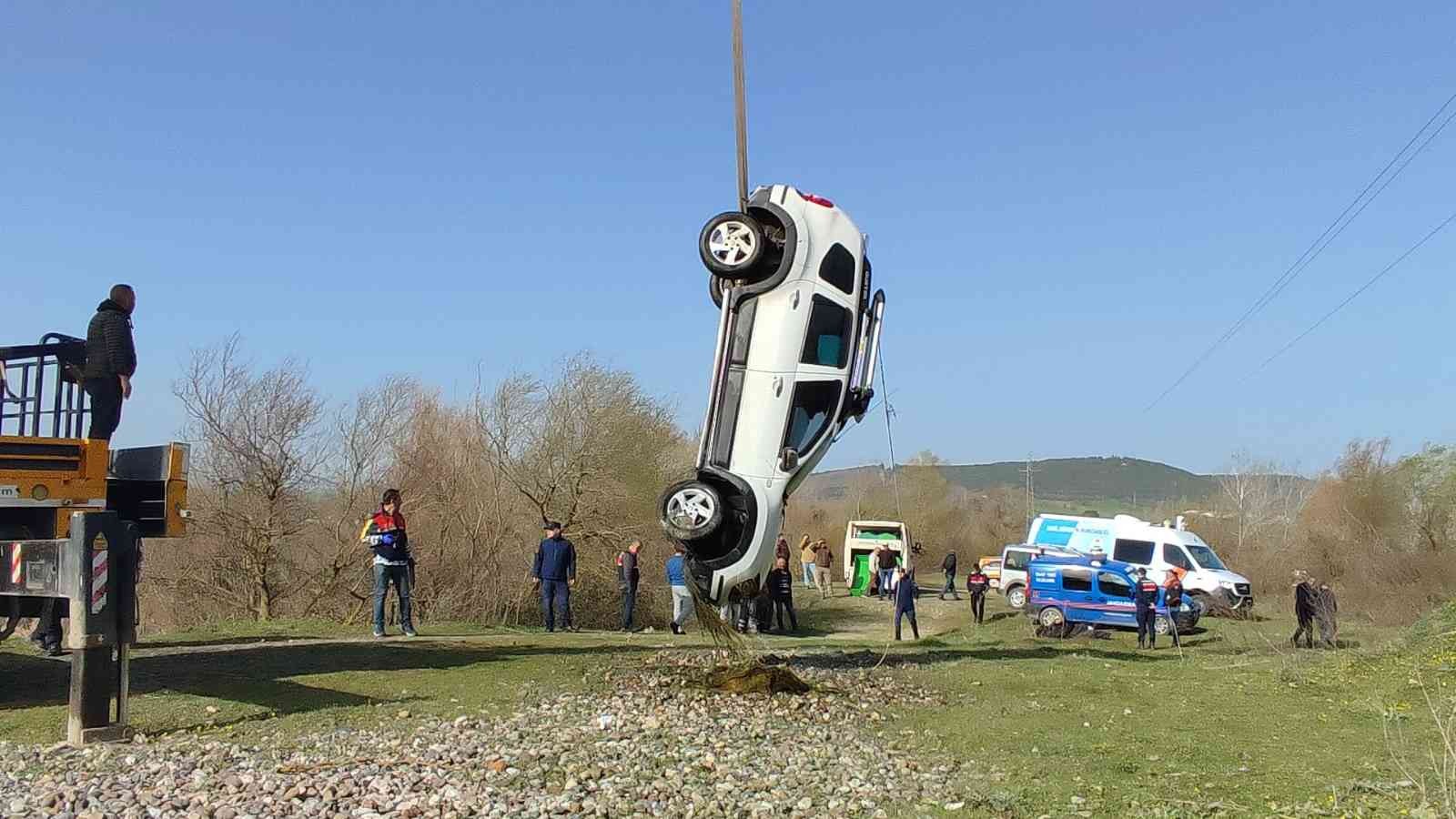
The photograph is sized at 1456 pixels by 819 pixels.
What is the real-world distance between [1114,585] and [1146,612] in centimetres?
358

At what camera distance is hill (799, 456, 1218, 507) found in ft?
398

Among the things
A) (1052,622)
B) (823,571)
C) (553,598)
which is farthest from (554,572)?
(823,571)

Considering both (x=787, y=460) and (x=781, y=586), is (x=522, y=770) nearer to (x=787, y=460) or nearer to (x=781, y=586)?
(x=787, y=460)

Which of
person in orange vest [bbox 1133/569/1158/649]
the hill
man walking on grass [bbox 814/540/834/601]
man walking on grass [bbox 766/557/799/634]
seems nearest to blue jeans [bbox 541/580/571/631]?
man walking on grass [bbox 766/557/799/634]

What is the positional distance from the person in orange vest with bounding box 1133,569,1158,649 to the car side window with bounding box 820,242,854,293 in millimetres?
13900

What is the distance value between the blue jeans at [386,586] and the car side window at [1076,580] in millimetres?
15819

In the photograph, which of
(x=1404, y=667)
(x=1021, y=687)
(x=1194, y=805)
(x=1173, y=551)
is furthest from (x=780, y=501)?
(x=1173, y=551)

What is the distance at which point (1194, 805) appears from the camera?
→ 7.45 meters

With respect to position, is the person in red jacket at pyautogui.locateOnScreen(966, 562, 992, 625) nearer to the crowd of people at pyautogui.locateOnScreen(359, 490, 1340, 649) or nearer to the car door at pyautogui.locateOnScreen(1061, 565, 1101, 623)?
the crowd of people at pyautogui.locateOnScreen(359, 490, 1340, 649)

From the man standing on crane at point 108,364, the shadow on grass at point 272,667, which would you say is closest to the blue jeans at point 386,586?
the shadow on grass at point 272,667

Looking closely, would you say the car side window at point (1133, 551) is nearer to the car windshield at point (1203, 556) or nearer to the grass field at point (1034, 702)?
the car windshield at point (1203, 556)

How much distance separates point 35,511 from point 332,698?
279 centimetres

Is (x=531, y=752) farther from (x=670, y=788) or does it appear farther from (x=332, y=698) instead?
(x=332, y=698)

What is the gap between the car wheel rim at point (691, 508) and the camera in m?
11.0
